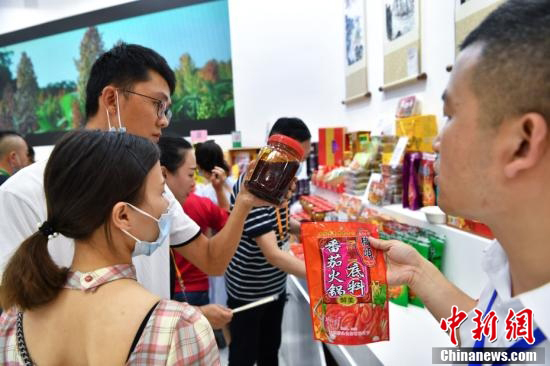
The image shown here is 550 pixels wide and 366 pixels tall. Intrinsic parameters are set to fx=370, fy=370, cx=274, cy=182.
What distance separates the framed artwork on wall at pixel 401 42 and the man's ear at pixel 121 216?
210 cm

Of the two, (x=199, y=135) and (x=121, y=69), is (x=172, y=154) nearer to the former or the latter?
(x=121, y=69)

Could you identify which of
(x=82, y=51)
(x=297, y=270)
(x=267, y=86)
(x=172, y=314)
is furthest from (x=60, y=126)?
(x=172, y=314)

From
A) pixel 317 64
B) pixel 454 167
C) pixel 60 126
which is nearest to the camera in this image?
pixel 454 167

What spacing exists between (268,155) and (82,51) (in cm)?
639

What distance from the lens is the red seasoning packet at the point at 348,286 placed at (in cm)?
111

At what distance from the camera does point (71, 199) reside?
86 cm

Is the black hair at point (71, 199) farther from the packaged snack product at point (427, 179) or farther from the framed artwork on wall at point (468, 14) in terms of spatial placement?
the framed artwork on wall at point (468, 14)

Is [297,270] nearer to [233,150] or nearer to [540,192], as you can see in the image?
→ [540,192]

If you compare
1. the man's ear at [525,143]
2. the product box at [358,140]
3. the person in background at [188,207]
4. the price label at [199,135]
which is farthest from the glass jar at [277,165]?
the price label at [199,135]

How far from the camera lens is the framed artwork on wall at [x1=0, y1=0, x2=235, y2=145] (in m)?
5.39

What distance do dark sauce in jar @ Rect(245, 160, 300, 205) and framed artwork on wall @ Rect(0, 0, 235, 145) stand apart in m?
4.25

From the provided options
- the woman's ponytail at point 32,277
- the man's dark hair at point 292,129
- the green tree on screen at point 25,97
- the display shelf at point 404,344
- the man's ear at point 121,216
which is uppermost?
the green tree on screen at point 25,97

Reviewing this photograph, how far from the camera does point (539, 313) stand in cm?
69

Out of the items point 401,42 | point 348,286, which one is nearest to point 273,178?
point 348,286
